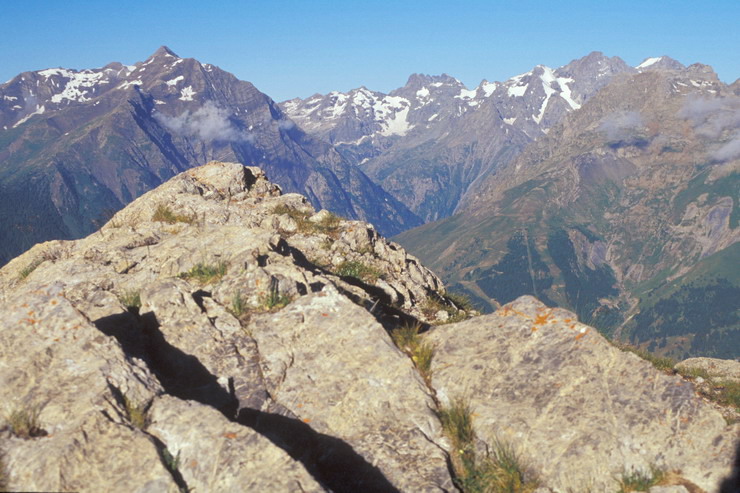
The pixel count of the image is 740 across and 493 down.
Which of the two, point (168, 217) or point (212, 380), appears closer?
point (212, 380)

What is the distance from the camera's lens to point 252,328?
15.4 meters

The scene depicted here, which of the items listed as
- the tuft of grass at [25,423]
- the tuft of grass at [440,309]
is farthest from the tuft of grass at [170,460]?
the tuft of grass at [440,309]

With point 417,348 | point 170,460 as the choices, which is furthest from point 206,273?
point 170,460

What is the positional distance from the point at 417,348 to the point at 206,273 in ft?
24.9

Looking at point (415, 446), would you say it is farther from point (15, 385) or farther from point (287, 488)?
point (15, 385)

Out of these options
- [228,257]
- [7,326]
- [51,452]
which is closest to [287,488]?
[51,452]

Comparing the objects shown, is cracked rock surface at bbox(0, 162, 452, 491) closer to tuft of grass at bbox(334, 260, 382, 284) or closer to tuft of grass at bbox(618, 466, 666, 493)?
tuft of grass at bbox(334, 260, 382, 284)

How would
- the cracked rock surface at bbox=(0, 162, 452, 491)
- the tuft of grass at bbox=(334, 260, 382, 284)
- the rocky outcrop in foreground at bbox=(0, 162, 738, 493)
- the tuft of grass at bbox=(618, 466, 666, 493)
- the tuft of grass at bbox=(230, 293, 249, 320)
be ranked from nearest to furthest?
the cracked rock surface at bbox=(0, 162, 452, 491) → the rocky outcrop in foreground at bbox=(0, 162, 738, 493) → the tuft of grass at bbox=(618, 466, 666, 493) → the tuft of grass at bbox=(230, 293, 249, 320) → the tuft of grass at bbox=(334, 260, 382, 284)

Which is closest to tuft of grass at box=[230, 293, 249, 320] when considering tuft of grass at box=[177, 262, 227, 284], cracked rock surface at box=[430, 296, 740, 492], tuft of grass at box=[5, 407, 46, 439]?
tuft of grass at box=[177, 262, 227, 284]

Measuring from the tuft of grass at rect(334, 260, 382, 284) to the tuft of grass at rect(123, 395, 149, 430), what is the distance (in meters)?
13.0

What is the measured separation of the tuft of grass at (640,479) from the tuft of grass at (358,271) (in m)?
13.5

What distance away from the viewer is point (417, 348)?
15531 millimetres

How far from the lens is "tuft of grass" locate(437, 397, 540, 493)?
37.7 ft

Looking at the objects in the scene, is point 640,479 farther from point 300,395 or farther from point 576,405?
point 300,395
